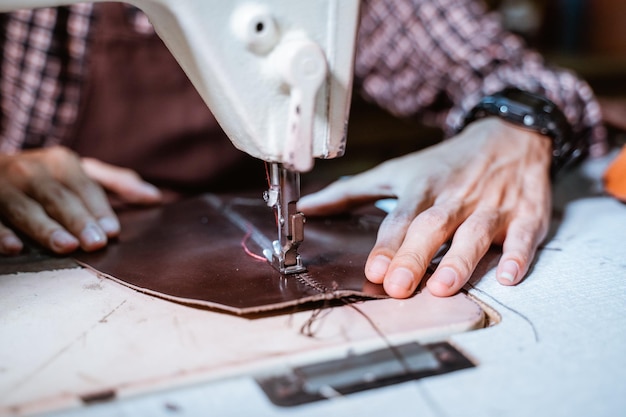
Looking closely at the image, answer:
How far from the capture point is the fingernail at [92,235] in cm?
103

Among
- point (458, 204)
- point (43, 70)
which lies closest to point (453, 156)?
point (458, 204)

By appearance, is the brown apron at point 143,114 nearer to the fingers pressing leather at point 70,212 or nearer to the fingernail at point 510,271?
the fingers pressing leather at point 70,212

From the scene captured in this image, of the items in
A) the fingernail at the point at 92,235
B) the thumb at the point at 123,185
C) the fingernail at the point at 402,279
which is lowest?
the thumb at the point at 123,185

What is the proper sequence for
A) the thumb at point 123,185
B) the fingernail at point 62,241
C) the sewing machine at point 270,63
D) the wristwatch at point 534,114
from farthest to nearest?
the thumb at point 123,185 → the wristwatch at point 534,114 → the fingernail at point 62,241 → the sewing machine at point 270,63

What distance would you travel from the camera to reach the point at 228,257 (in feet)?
3.14

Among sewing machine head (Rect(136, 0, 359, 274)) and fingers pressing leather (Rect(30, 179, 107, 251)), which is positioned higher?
sewing machine head (Rect(136, 0, 359, 274))

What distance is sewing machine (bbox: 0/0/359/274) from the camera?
723 millimetres

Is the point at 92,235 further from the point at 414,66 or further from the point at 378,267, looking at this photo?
the point at 414,66

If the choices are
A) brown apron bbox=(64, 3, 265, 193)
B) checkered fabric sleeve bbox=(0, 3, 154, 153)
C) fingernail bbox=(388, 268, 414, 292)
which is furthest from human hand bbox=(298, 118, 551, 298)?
checkered fabric sleeve bbox=(0, 3, 154, 153)

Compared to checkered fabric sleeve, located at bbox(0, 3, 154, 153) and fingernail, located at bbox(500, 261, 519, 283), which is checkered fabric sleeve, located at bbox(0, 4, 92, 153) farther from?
fingernail, located at bbox(500, 261, 519, 283)

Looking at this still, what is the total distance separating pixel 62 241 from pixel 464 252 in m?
0.61

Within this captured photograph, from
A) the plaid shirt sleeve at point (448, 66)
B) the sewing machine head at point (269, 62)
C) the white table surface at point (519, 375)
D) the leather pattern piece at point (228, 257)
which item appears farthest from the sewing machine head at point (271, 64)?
the plaid shirt sleeve at point (448, 66)

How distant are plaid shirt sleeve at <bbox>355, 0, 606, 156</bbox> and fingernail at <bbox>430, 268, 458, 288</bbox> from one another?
664 millimetres

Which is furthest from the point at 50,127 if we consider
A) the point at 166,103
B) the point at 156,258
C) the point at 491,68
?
the point at 491,68
